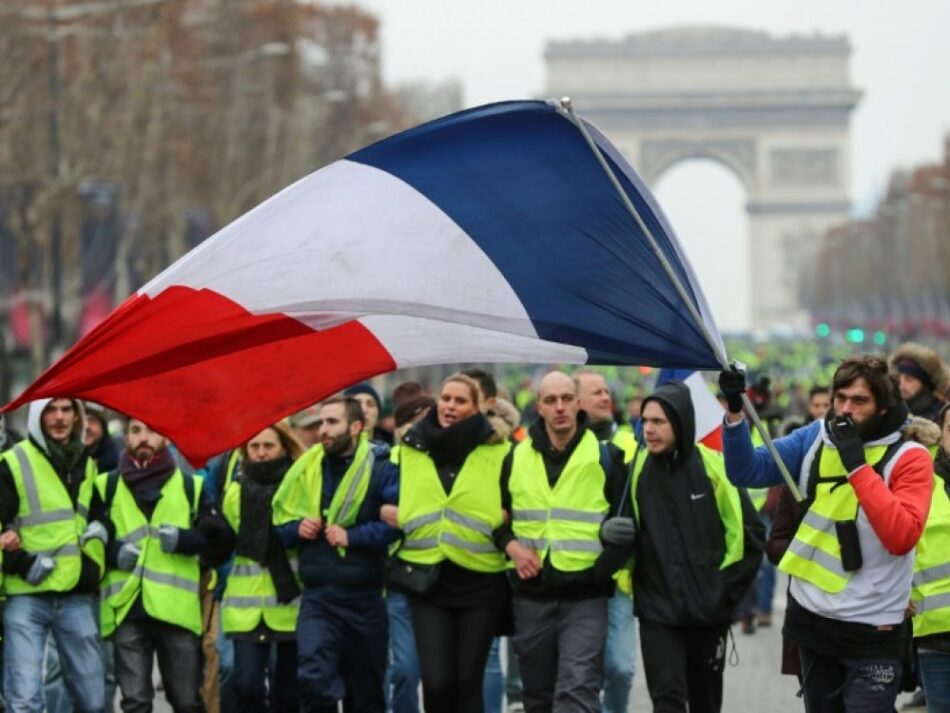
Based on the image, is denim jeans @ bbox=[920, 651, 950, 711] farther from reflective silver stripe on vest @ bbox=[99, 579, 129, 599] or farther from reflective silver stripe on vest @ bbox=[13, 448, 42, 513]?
reflective silver stripe on vest @ bbox=[13, 448, 42, 513]

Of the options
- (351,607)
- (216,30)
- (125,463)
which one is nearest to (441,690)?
(351,607)

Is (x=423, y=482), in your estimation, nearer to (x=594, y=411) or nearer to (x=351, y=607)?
(x=351, y=607)

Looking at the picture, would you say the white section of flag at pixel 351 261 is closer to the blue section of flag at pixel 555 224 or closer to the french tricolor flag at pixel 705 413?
the blue section of flag at pixel 555 224

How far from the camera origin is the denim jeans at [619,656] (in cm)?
1101

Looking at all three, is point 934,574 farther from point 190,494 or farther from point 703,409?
point 190,494

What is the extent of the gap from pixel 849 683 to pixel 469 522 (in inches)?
85.5

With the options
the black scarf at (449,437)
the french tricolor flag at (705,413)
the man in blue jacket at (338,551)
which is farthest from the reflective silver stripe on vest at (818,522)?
the french tricolor flag at (705,413)

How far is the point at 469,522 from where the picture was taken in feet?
32.6

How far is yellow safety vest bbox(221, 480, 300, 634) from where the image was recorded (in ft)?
34.9

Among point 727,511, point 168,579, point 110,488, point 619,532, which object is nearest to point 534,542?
point 619,532

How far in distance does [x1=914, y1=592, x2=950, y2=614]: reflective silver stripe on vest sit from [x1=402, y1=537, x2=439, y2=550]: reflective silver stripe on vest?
1.89 meters

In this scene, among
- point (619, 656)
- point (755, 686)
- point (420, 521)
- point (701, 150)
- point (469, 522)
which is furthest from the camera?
point (701, 150)

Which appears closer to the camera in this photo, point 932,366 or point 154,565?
point 154,565

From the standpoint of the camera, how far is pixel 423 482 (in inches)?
398
